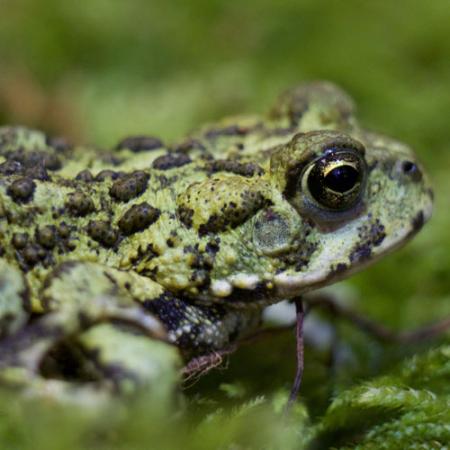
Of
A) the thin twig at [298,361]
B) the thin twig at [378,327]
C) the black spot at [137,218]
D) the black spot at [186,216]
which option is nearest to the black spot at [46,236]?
the black spot at [137,218]

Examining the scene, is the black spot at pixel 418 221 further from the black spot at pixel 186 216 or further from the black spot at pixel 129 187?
the black spot at pixel 129 187

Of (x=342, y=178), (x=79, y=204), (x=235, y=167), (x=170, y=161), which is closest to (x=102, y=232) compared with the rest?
(x=79, y=204)

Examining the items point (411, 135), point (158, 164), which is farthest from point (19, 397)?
point (411, 135)

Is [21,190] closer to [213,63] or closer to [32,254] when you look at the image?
[32,254]

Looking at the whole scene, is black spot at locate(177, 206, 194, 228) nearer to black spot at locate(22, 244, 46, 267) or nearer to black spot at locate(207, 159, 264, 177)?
black spot at locate(207, 159, 264, 177)

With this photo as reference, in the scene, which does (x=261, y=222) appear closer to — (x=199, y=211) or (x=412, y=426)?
(x=199, y=211)

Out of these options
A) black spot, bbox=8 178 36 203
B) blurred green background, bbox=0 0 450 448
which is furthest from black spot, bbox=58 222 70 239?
blurred green background, bbox=0 0 450 448

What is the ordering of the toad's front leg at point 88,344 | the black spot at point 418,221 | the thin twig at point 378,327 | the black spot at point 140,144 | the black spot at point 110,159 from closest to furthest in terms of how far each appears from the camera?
the toad's front leg at point 88,344
the black spot at point 418,221
the black spot at point 110,159
the black spot at point 140,144
the thin twig at point 378,327
